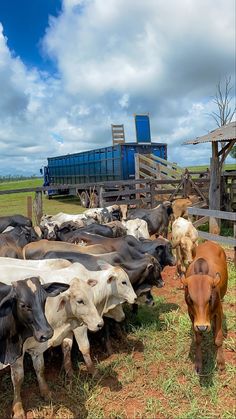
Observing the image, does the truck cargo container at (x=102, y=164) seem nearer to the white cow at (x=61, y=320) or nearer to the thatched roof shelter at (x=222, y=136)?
the thatched roof shelter at (x=222, y=136)

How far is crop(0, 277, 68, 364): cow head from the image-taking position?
3449mm

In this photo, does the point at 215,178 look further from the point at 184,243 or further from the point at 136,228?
the point at 184,243

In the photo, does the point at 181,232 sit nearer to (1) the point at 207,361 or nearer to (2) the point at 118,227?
(2) the point at 118,227

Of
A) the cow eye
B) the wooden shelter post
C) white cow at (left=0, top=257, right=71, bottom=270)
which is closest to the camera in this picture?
the cow eye

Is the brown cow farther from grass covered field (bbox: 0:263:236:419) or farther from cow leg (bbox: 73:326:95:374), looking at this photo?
cow leg (bbox: 73:326:95:374)

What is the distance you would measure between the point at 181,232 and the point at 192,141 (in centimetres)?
553

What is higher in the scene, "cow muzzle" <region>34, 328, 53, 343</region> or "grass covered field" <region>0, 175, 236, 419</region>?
"cow muzzle" <region>34, 328, 53, 343</region>

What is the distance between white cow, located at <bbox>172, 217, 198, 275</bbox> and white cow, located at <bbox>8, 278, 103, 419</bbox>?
3.77 metres

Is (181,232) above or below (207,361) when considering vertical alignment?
above

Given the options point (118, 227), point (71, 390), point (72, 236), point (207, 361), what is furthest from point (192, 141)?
point (71, 390)

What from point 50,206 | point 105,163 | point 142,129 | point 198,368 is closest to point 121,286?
point 198,368

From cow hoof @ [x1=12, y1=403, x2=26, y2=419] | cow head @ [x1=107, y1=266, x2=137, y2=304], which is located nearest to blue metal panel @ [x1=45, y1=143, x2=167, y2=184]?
cow head @ [x1=107, y1=266, x2=137, y2=304]

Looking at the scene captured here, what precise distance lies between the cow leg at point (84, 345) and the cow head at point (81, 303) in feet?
1.19

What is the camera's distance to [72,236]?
762cm
